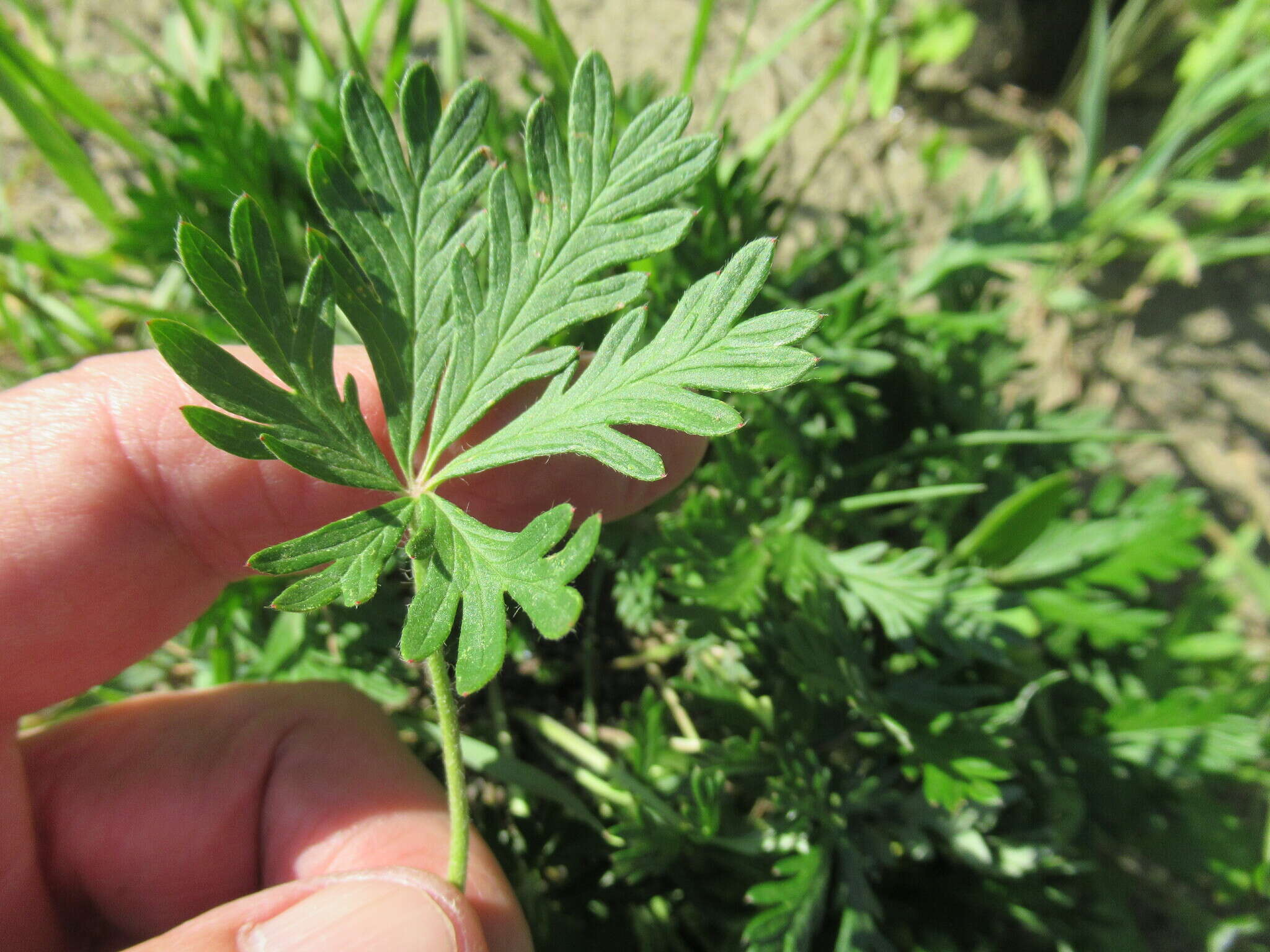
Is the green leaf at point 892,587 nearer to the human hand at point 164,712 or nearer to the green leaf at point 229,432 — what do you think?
the human hand at point 164,712

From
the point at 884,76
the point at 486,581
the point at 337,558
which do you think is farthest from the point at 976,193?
the point at 337,558

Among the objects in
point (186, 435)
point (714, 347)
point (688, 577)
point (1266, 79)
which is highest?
point (1266, 79)

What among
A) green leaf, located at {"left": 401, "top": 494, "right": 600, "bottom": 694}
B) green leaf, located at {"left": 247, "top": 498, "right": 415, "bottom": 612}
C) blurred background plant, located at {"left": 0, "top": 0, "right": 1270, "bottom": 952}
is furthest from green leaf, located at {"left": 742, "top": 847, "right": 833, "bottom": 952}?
green leaf, located at {"left": 247, "top": 498, "right": 415, "bottom": 612}

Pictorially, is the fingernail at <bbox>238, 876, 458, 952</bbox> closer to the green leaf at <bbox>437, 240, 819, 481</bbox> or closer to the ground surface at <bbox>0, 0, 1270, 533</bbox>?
the green leaf at <bbox>437, 240, 819, 481</bbox>

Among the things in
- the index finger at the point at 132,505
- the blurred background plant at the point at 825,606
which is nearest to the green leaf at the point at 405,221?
the index finger at the point at 132,505

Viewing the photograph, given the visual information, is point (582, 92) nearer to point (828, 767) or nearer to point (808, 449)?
point (808, 449)

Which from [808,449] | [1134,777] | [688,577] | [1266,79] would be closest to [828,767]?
[688,577]
